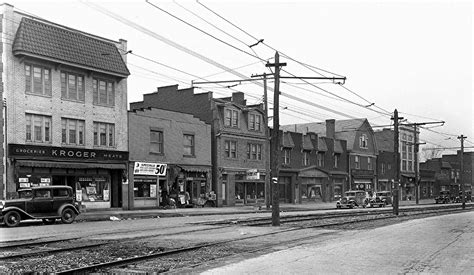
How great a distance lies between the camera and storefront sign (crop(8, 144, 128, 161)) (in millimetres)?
30781

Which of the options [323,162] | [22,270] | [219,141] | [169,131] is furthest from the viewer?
[323,162]

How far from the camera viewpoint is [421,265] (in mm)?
11609

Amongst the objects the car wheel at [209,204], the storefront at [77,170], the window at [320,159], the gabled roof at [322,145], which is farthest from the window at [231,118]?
the window at [320,159]

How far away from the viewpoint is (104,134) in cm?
3691

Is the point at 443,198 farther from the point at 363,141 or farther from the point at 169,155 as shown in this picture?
the point at 169,155

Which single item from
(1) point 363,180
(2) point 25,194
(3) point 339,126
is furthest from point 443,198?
(2) point 25,194

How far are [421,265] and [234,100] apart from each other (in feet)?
136

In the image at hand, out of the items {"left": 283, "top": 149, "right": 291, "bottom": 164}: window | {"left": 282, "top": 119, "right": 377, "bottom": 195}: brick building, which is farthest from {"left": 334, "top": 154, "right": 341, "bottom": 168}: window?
{"left": 283, "top": 149, "right": 291, "bottom": 164}: window

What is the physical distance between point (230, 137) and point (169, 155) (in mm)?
8074

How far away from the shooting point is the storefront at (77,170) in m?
31.0

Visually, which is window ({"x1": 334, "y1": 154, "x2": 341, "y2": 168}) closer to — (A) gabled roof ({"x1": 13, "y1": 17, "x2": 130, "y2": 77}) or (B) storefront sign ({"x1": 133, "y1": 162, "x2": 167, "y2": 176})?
(B) storefront sign ({"x1": 133, "y1": 162, "x2": 167, "y2": 176})

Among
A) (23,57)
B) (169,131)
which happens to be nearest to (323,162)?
(169,131)

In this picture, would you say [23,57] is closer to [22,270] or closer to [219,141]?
[219,141]

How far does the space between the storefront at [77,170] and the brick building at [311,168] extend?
21683 millimetres
